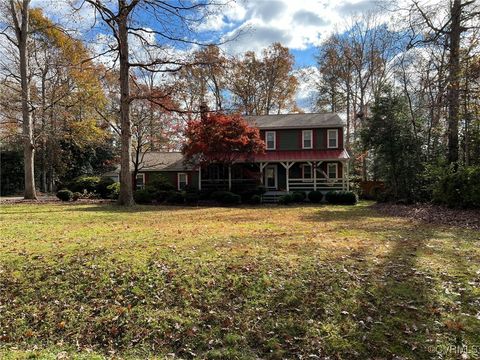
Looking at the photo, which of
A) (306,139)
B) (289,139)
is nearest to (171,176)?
(289,139)

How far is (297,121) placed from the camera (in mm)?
27094

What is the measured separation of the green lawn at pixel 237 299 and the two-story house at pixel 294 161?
17624 mm

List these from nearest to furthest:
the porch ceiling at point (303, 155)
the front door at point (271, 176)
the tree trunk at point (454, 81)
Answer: the tree trunk at point (454, 81)
the porch ceiling at point (303, 155)
the front door at point (271, 176)

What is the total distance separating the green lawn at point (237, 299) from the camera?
13.5ft

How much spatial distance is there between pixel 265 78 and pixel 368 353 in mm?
38576

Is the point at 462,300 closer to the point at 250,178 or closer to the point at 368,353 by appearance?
the point at 368,353

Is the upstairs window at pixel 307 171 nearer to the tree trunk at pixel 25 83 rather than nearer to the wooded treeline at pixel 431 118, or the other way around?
the wooded treeline at pixel 431 118

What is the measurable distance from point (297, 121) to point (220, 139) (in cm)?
863

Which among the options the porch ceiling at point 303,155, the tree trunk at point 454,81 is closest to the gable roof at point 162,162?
the porch ceiling at point 303,155

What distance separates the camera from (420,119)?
19688 millimetres

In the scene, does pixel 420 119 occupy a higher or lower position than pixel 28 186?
higher

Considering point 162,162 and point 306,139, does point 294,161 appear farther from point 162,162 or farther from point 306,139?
point 162,162

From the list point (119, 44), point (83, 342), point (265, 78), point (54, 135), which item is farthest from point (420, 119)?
point (54, 135)

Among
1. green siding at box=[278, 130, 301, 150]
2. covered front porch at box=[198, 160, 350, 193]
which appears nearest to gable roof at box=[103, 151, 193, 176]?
covered front porch at box=[198, 160, 350, 193]
